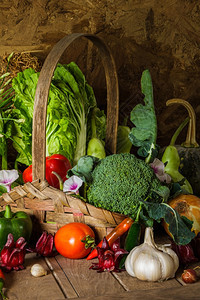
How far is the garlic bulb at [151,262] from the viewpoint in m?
1.08

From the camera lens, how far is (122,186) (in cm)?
127

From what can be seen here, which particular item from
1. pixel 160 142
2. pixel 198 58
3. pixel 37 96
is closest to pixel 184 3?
pixel 198 58

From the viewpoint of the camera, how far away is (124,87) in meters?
1.94

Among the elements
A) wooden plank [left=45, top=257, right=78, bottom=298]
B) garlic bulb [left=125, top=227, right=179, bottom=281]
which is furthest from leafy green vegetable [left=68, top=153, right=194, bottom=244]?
wooden plank [left=45, top=257, right=78, bottom=298]

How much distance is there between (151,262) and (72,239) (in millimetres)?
252

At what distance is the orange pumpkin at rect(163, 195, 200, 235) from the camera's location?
4.40 feet

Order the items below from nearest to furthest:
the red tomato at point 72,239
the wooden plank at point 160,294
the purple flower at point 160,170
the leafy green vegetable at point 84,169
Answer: the wooden plank at point 160,294, the red tomato at point 72,239, the leafy green vegetable at point 84,169, the purple flower at point 160,170

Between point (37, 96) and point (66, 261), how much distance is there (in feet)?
1.70

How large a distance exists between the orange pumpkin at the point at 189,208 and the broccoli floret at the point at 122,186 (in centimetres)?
9

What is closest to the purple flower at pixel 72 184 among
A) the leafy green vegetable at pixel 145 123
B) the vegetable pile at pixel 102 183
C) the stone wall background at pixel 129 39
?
the vegetable pile at pixel 102 183

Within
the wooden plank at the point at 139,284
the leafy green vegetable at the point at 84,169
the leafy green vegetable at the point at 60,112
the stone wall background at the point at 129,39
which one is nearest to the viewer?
the wooden plank at the point at 139,284

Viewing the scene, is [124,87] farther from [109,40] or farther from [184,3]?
[184,3]

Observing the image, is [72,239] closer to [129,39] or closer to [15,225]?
[15,225]

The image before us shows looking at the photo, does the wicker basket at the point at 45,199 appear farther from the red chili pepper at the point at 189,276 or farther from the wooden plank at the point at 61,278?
the red chili pepper at the point at 189,276
